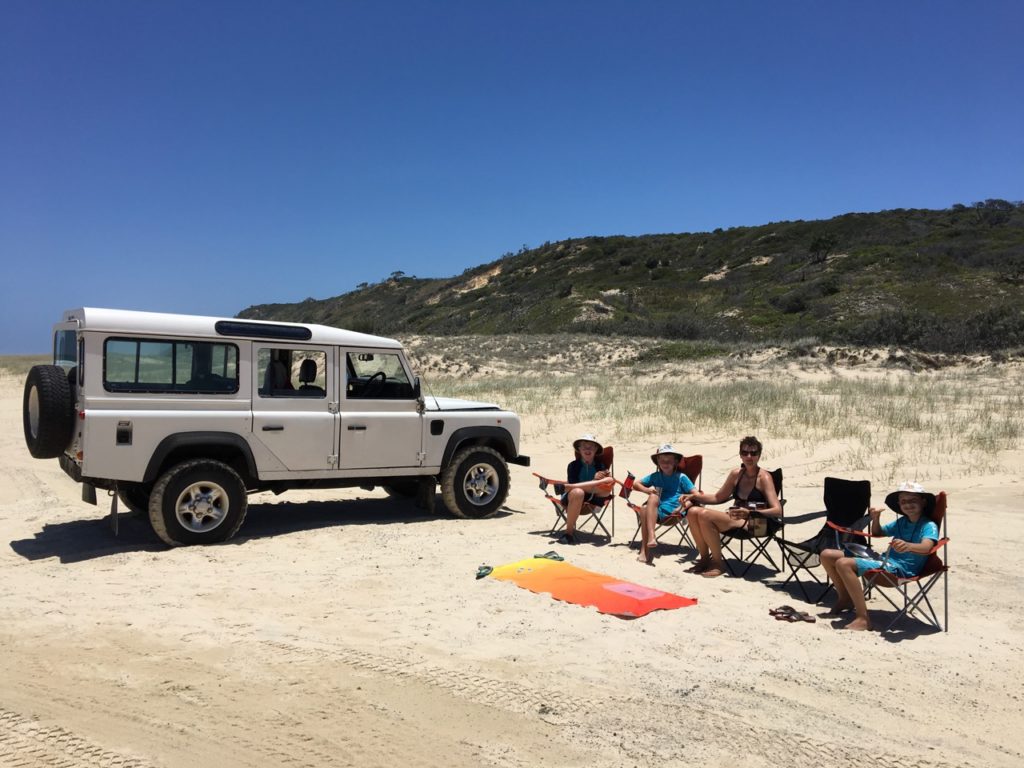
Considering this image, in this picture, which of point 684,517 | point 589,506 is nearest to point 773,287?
point 589,506

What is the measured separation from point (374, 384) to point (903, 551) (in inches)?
206

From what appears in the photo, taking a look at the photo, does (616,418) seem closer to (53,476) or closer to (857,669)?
(53,476)

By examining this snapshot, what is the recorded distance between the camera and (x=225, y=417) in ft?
24.8

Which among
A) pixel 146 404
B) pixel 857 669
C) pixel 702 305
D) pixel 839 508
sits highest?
pixel 702 305

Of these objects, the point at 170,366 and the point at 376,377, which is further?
the point at 376,377

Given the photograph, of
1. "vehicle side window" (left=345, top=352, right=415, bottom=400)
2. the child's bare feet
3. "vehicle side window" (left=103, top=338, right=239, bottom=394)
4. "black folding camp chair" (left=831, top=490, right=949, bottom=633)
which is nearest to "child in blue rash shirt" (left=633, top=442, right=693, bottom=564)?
the child's bare feet

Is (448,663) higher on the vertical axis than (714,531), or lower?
lower

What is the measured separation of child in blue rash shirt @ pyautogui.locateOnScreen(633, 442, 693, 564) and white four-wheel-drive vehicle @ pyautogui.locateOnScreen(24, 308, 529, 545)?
211cm

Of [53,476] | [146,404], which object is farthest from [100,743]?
[53,476]

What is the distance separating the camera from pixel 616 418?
17484 millimetres

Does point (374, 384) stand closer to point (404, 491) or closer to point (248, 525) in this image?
point (248, 525)

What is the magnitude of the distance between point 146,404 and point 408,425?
2609 mm

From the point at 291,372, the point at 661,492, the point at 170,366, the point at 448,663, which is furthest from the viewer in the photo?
the point at 291,372

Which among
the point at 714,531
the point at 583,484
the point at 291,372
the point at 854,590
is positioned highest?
the point at 291,372
